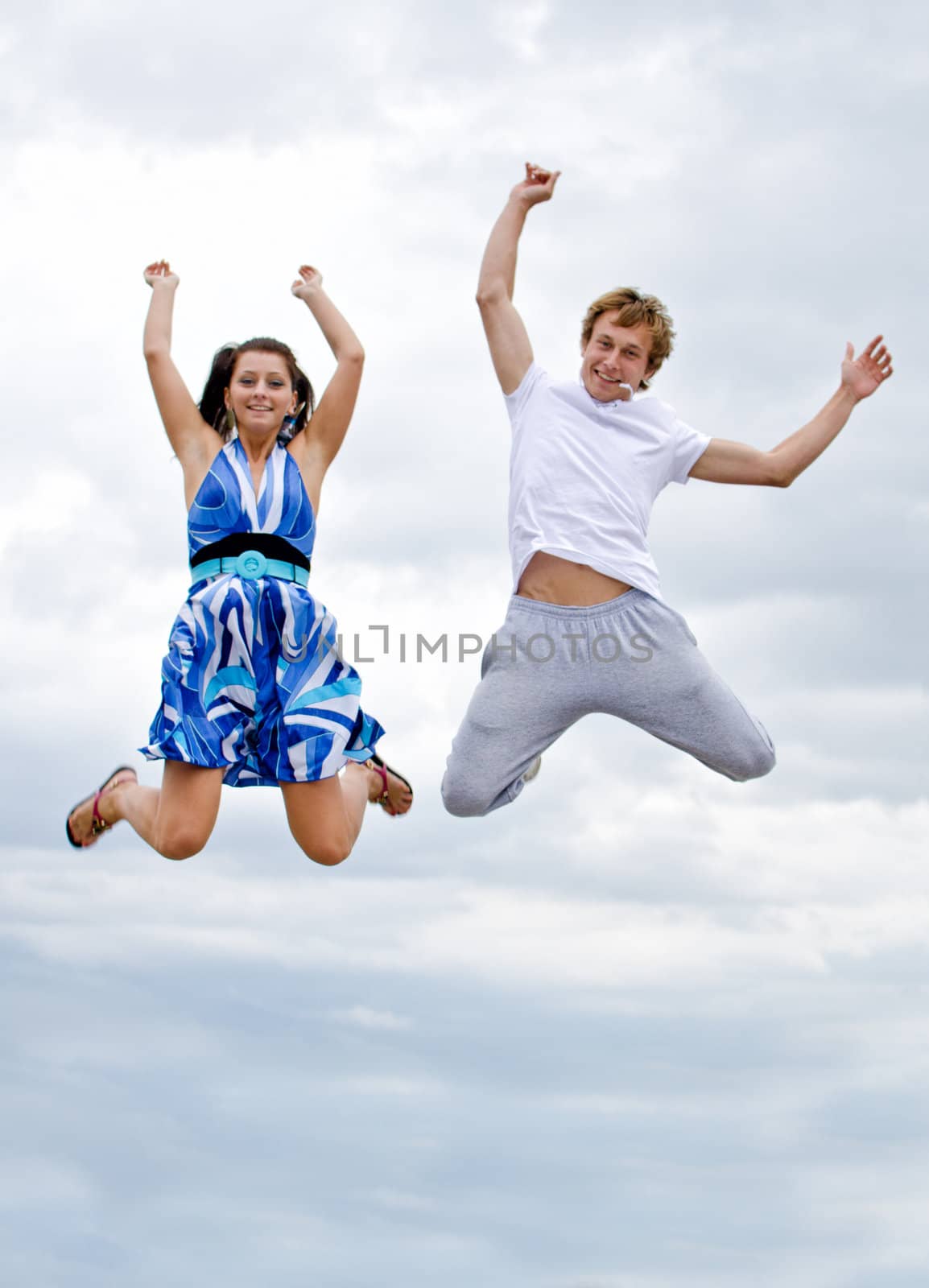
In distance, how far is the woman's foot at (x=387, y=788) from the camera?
412 inches

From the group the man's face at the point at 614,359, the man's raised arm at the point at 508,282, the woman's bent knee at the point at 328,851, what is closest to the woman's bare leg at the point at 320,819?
the woman's bent knee at the point at 328,851

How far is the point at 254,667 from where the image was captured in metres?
9.59

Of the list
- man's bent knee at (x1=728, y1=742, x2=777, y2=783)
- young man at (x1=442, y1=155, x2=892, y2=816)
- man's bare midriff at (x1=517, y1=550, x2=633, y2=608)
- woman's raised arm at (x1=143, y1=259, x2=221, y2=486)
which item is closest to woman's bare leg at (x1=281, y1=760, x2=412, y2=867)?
young man at (x1=442, y1=155, x2=892, y2=816)

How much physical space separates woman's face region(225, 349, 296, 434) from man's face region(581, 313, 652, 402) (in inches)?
68.4

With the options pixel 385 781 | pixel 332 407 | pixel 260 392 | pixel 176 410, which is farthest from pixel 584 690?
pixel 176 410

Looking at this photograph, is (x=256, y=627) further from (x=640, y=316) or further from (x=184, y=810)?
(x=640, y=316)

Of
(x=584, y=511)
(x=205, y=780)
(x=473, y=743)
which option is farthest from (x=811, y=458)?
(x=205, y=780)

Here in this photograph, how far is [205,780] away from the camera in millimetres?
9539

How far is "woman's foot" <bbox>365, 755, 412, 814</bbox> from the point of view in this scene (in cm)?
1048

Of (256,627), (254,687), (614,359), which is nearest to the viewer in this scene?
(256,627)

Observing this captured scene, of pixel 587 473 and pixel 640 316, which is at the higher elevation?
pixel 640 316

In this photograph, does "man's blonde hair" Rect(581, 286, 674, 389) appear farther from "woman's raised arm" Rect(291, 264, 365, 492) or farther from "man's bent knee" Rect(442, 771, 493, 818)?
"man's bent knee" Rect(442, 771, 493, 818)

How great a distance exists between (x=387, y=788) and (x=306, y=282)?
10.2 ft

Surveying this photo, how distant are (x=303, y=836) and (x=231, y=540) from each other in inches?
67.5
